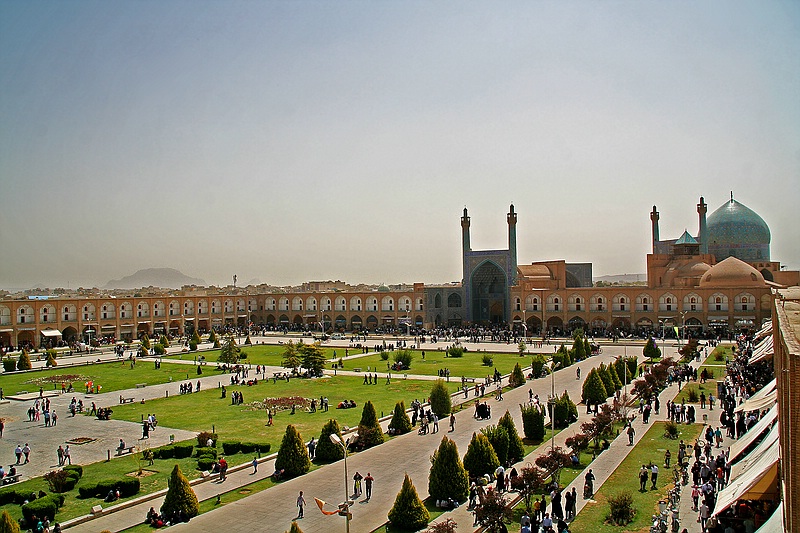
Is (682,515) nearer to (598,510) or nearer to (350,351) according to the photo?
(598,510)

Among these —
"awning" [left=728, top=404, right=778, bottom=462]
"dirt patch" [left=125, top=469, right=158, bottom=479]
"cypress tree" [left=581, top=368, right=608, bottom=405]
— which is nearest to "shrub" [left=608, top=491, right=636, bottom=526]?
"awning" [left=728, top=404, right=778, bottom=462]

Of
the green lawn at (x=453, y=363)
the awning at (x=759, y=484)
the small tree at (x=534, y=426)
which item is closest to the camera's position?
the awning at (x=759, y=484)

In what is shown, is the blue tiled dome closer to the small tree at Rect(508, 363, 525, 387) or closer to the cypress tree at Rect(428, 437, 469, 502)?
the small tree at Rect(508, 363, 525, 387)

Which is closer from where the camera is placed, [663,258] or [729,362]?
[729,362]

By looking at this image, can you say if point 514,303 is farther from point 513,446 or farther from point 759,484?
point 759,484

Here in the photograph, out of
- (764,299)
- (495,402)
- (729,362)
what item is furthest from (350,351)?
(764,299)

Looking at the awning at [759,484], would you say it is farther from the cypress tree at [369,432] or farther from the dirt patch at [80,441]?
the dirt patch at [80,441]

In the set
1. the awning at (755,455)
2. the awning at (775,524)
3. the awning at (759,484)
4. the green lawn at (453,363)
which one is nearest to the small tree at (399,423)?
the awning at (755,455)
